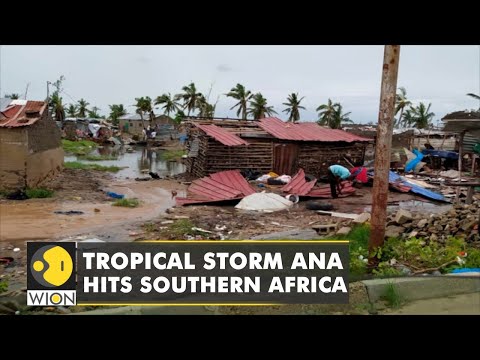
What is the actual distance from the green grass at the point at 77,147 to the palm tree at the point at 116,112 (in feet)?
71.0

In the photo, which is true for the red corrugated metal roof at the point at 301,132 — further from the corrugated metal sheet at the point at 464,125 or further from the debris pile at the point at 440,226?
the debris pile at the point at 440,226

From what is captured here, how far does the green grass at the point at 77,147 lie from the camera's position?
101ft

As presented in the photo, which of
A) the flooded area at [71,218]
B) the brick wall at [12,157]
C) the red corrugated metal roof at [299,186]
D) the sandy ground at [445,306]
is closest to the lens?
the sandy ground at [445,306]

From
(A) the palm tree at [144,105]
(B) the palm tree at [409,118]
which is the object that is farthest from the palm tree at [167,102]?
(B) the palm tree at [409,118]

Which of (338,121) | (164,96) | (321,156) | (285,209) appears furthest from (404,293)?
(164,96)

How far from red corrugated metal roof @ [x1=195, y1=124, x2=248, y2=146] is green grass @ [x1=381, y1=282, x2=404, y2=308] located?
13171mm

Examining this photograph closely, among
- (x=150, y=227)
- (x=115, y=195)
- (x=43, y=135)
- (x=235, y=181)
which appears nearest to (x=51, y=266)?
(x=150, y=227)

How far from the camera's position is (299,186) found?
46.5 ft

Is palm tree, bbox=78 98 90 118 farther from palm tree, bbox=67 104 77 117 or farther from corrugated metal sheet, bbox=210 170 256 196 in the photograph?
corrugated metal sheet, bbox=210 170 256 196

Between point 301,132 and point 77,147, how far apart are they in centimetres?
2177

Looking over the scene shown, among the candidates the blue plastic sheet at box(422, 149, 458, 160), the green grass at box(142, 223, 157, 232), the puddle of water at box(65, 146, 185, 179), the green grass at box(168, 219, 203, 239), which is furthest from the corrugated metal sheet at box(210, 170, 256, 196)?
the blue plastic sheet at box(422, 149, 458, 160)

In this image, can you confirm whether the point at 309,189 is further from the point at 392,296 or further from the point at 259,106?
the point at 259,106

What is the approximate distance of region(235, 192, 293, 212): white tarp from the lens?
11.9m
